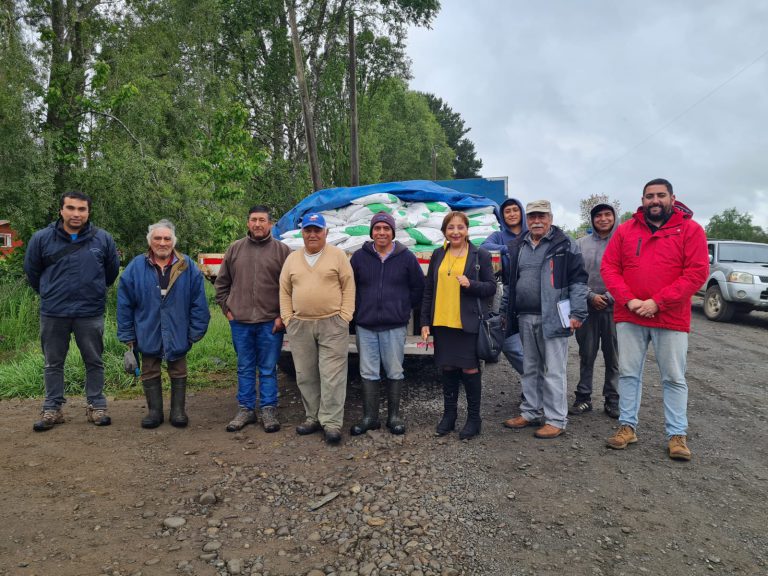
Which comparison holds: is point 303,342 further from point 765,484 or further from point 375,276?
point 765,484

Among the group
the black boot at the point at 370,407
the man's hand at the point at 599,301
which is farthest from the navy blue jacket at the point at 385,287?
the man's hand at the point at 599,301

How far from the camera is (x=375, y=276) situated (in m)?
4.31

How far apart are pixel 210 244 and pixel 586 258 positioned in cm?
742

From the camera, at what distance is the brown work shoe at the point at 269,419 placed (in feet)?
14.4

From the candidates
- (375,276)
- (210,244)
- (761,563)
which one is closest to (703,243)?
(761,563)

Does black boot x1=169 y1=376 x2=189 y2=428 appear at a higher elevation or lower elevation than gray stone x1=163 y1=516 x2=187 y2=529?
higher

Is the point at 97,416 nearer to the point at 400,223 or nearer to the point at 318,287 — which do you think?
the point at 318,287

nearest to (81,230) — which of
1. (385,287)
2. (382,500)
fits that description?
(385,287)

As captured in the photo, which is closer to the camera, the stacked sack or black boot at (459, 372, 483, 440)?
black boot at (459, 372, 483, 440)

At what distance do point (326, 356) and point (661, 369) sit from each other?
258 cm

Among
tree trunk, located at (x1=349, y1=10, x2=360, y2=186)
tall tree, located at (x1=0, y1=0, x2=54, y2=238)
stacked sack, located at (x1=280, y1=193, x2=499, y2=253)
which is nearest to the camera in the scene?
stacked sack, located at (x1=280, y1=193, x2=499, y2=253)

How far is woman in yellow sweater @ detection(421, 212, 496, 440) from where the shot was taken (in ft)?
13.7

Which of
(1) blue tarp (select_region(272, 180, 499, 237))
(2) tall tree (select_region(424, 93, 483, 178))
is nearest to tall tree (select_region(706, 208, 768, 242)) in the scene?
(2) tall tree (select_region(424, 93, 483, 178))

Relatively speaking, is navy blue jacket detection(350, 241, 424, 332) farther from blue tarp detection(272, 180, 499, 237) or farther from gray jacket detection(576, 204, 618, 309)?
gray jacket detection(576, 204, 618, 309)
